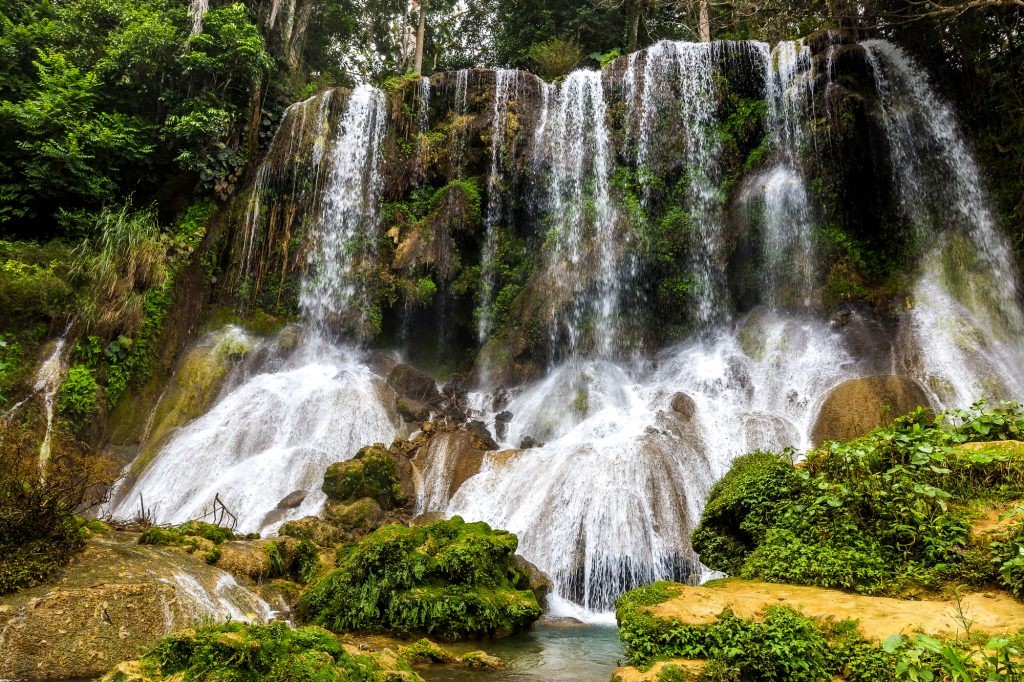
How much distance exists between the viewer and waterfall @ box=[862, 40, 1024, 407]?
1242 centimetres

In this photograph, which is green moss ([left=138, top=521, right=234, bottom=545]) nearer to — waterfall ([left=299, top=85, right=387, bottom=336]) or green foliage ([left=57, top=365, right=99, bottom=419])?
green foliage ([left=57, top=365, right=99, bottom=419])

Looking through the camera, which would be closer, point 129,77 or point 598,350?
point 598,350

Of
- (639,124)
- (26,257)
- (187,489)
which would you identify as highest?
(639,124)

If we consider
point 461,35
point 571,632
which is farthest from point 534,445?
point 461,35

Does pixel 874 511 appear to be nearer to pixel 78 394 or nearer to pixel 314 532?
pixel 314 532

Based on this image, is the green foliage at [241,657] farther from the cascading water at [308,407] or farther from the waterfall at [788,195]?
the waterfall at [788,195]

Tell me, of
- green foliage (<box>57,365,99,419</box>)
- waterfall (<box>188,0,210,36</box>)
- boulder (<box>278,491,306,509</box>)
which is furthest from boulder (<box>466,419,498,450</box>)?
waterfall (<box>188,0,210,36</box>)

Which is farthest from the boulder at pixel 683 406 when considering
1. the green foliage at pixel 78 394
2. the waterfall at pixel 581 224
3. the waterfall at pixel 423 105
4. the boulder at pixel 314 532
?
the green foliage at pixel 78 394

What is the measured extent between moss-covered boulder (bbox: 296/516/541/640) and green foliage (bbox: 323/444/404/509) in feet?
12.0

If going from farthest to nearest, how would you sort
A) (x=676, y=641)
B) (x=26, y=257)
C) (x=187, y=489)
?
(x=26, y=257)
(x=187, y=489)
(x=676, y=641)

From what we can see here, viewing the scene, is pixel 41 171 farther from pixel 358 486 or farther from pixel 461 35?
pixel 461 35

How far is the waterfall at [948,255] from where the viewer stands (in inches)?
489

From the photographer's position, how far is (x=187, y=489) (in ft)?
41.1

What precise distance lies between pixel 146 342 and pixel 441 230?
8.14 metres
